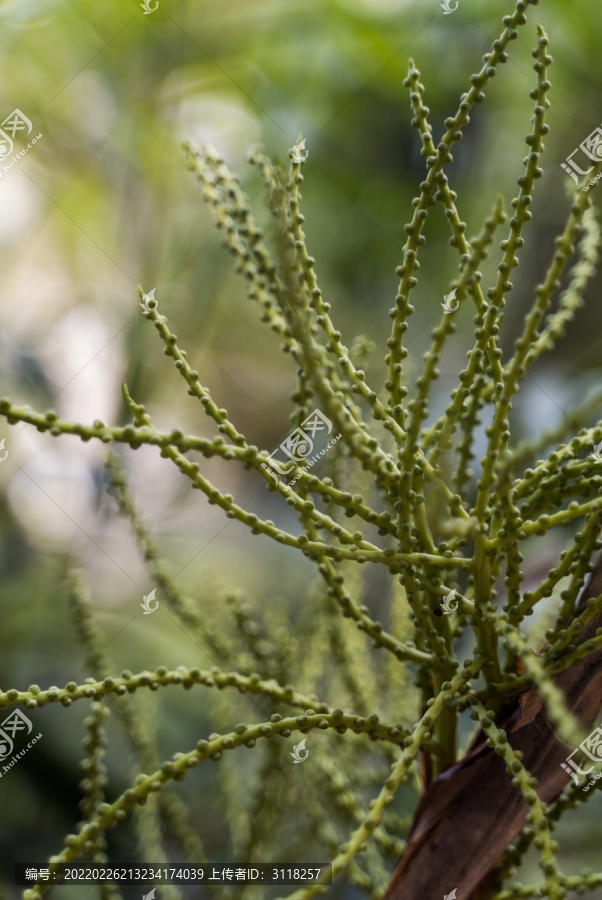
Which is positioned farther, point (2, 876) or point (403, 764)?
point (2, 876)

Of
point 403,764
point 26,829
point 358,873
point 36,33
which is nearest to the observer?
point 403,764

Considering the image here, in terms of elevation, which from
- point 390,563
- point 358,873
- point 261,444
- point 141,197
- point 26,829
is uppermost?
point 141,197

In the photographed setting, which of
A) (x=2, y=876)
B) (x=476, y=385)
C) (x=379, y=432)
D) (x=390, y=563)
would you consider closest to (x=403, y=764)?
(x=390, y=563)

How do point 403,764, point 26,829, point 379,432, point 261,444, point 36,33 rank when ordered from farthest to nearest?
point 261,444
point 36,33
point 26,829
point 379,432
point 403,764

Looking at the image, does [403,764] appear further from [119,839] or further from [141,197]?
[141,197]

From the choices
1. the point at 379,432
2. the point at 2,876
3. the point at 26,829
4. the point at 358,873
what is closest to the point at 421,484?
the point at 358,873

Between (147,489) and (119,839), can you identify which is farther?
(147,489)

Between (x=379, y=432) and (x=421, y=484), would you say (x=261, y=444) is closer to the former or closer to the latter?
(x=379, y=432)

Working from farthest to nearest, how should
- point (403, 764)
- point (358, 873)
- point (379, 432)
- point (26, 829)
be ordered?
point (26, 829)
point (379, 432)
point (358, 873)
point (403, 764)

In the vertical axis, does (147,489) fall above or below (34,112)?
below
